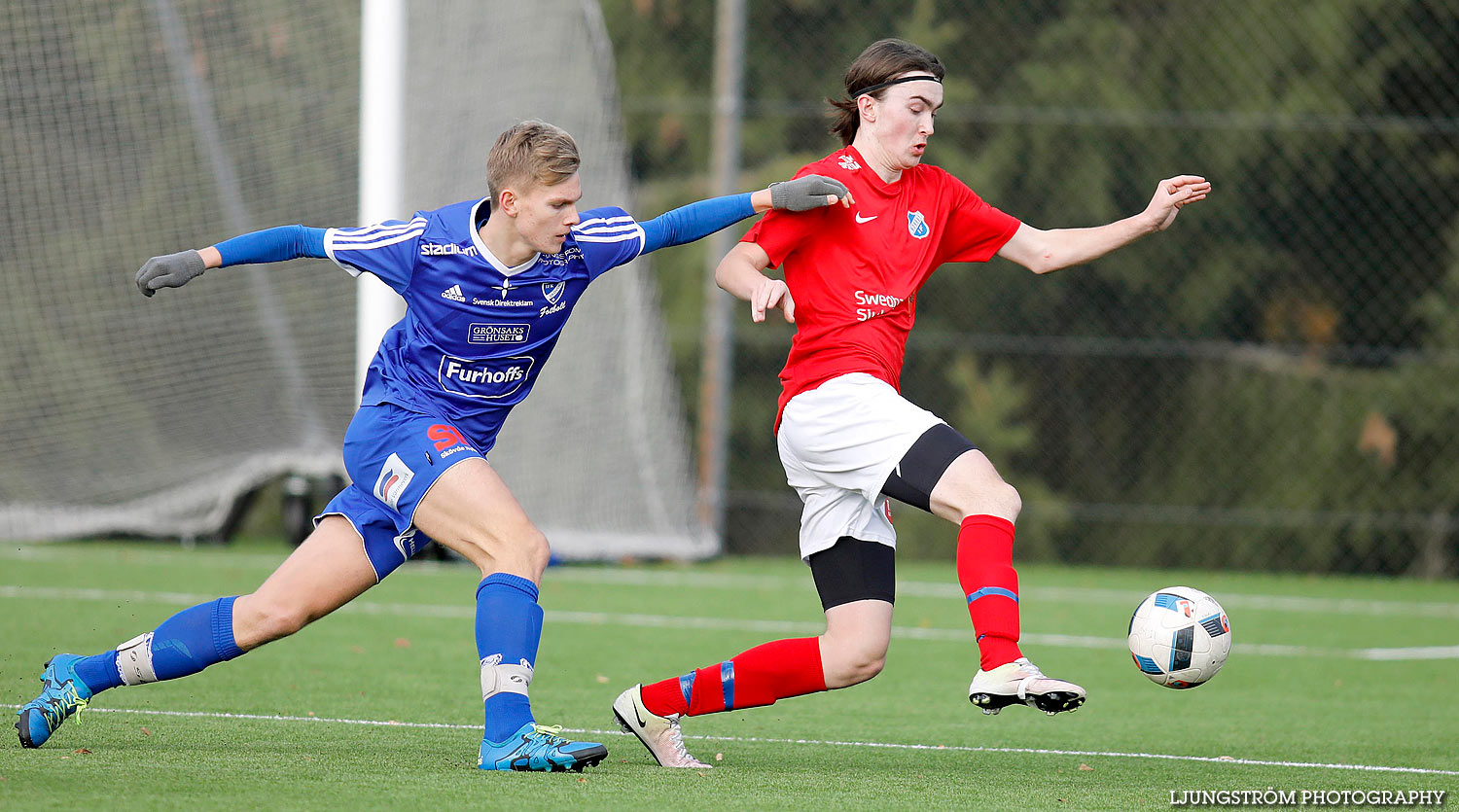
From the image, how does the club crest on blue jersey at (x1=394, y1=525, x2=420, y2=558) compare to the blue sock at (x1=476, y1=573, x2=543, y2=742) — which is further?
the club crest on blue jersey at (x1=394, y1=525, x2=420, y2=558)

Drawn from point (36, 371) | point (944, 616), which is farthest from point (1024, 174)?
point (36, 371)

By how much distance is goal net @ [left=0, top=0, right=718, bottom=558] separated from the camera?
33.4 feet

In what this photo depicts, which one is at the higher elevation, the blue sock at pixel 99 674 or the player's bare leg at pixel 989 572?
the player's bare leg at pixel 989 572

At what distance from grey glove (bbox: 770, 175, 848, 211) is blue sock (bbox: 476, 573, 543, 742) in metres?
1.35

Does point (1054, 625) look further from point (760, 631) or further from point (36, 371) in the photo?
point (36, 371)

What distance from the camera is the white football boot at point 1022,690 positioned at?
12.4ft

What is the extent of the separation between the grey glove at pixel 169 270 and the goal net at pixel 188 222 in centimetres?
573

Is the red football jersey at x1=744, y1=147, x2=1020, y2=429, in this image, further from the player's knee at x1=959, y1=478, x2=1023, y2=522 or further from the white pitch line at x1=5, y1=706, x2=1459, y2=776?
the white pitch line at x1=5, y1=706, x2=1459, y2=776

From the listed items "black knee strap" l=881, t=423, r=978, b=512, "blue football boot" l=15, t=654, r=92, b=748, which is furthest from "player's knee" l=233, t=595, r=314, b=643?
"black knee strap" l=881, t=423, r=978, b=512

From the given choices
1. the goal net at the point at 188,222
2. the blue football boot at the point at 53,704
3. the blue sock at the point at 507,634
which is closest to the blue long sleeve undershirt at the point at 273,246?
the blue sock at the point at 507,634

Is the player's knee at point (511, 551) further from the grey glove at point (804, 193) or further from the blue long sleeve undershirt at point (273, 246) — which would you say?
the grey glove at point (804, 193)

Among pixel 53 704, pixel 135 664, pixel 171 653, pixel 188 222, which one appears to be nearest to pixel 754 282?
pixel 171 653

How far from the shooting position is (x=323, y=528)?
4.56 metres

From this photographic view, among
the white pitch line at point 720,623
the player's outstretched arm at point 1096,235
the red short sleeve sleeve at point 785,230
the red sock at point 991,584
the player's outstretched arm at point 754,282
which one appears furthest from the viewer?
the white pitch line at point 720,623
